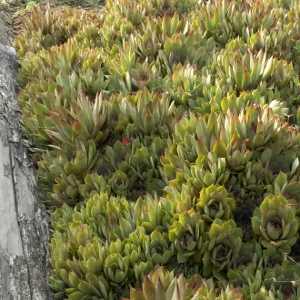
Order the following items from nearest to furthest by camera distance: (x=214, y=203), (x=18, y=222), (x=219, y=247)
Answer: (x=219, y=247), (x=214, y=203), (x=18, y=222)

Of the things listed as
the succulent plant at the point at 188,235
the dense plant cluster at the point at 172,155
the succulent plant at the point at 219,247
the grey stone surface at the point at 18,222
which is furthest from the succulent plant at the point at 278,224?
the grey stone surface at the point at 18,222

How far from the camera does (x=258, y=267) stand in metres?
2.51

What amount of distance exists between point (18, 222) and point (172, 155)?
1294mm

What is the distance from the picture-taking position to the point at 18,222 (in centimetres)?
294

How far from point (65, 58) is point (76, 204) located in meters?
1.77

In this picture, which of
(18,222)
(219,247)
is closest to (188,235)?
(219,247)

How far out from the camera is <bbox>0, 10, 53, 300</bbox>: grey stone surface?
2605mm

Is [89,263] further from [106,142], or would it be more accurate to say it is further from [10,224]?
[106,142]

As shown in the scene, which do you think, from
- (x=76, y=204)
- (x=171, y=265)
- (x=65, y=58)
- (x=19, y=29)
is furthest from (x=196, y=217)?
(x=19, y=29)

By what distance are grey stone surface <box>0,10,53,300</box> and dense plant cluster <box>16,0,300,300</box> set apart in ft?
0.36

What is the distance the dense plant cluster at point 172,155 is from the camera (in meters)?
2.56

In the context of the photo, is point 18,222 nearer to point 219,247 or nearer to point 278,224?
point 219,247

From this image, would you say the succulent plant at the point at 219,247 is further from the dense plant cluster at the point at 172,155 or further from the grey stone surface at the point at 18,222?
the grey stone surface at the point at 18,222

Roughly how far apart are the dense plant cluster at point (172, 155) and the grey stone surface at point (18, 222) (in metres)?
0.11
